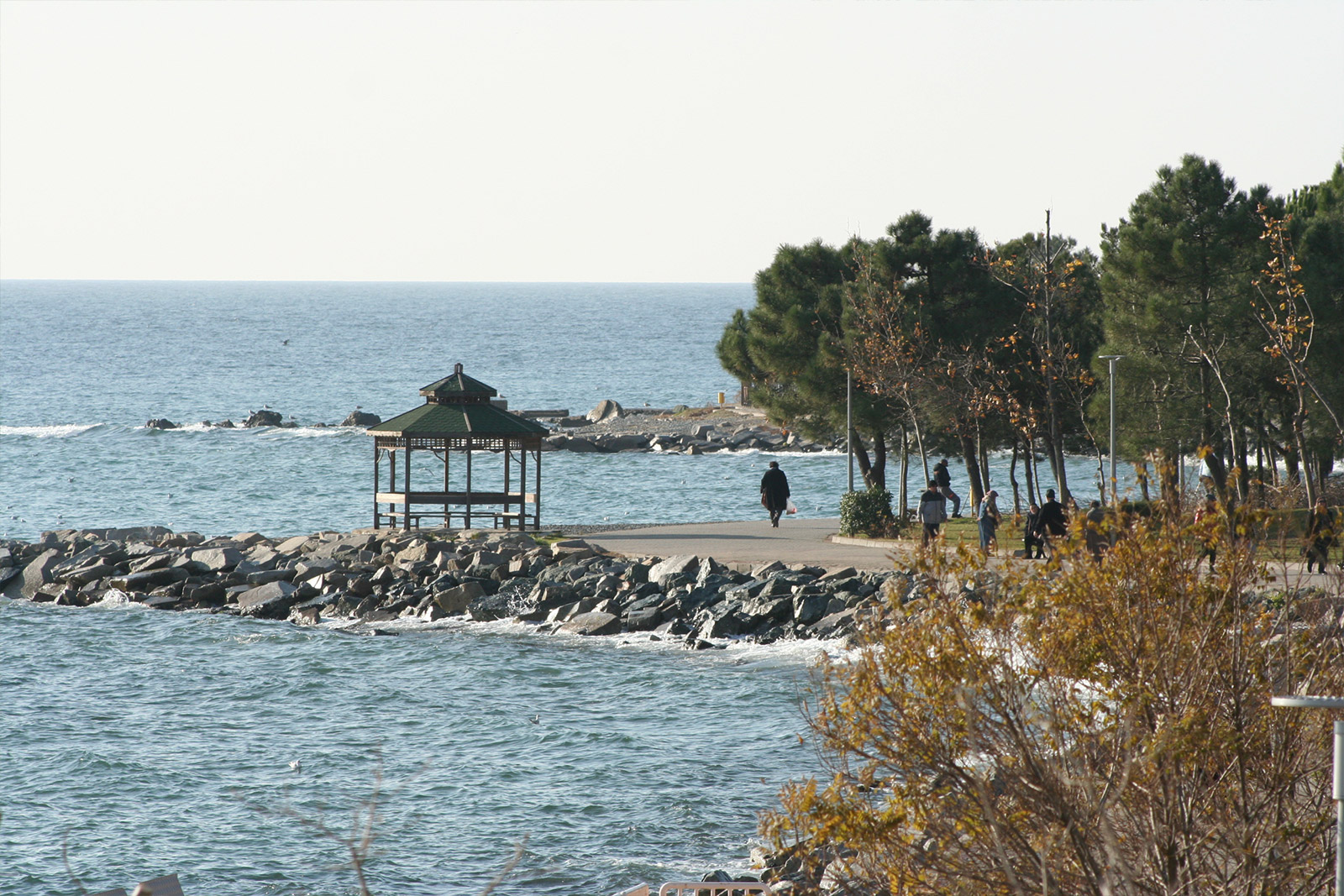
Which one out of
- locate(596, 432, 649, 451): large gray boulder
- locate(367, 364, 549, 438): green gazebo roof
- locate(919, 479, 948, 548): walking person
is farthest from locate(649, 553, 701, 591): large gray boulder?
locate(596, 432, 649, 451): large gray boulder

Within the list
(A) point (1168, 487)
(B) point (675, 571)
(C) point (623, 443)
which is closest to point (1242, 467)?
(B) point (675, 571)

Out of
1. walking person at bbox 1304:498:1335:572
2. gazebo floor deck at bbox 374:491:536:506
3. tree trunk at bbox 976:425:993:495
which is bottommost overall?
gazebo floor deck at bbox 374:491:536:506

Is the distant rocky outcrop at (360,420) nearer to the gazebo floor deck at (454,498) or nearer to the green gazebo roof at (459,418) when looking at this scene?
the gazebo floor deck at (454,498)

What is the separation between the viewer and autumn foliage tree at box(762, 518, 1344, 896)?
834cm

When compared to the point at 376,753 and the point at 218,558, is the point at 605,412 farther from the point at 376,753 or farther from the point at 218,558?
the point at 376,753

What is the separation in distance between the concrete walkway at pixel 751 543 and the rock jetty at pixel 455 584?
82cm

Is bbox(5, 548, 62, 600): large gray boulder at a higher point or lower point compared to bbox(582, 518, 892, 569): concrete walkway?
lower

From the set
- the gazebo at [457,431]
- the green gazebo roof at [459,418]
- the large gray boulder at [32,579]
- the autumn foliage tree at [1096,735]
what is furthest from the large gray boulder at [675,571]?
the autumn foliage tree at [1096,735]

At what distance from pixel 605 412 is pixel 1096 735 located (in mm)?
73349

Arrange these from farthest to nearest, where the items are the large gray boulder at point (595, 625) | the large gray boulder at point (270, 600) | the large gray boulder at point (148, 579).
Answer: the large gray boulder at point (148, 579) → the large gray boulder at point (270, 600) → the large gray boulder at point (595, 625)

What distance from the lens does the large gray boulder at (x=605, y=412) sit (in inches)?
3199

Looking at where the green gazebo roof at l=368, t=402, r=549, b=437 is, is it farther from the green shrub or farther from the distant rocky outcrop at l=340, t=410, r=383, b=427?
the distant rocky outcrop at l=340, t=410, r=383, b=427

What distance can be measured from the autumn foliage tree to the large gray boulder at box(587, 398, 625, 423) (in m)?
71.6

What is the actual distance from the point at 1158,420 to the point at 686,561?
1073 centimetres
